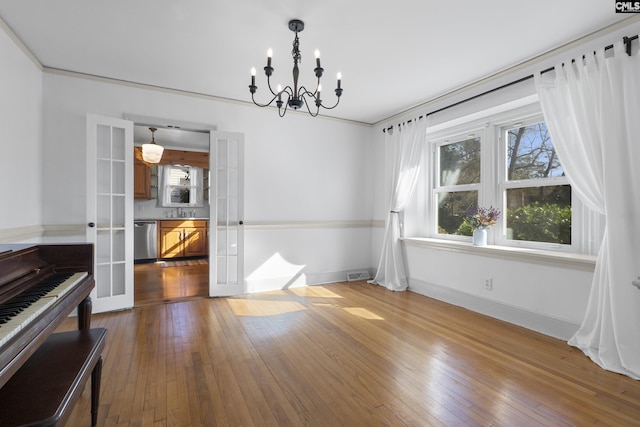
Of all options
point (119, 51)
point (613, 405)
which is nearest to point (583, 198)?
point (613, 405)

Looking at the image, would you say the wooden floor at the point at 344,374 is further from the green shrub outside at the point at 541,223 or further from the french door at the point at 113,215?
the green shrub outside at the point at 541,223

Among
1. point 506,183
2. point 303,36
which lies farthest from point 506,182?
point 303,36

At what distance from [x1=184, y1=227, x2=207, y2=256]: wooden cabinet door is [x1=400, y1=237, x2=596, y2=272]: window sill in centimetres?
484

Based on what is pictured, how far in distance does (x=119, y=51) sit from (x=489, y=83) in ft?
11.8

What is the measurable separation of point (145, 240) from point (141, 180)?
1.25m

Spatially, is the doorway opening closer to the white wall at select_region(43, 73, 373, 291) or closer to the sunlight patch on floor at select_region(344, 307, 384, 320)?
the white wall at select_region(43, 73, 373, 291)

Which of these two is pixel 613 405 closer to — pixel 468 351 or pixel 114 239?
pixel 468 351

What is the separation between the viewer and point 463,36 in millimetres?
2398

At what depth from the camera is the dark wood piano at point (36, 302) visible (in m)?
0.98

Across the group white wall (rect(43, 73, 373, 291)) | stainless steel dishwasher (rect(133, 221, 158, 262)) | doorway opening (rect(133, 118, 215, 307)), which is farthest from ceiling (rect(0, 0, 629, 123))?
stainless steel dishwasher (rect(133, 221, 158, 262))

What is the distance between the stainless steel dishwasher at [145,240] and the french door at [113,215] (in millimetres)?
3085

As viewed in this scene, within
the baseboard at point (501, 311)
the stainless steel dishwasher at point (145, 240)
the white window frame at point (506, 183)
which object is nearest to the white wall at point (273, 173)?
the baseboard at point (501, 311)

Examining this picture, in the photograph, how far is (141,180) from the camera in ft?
20.4

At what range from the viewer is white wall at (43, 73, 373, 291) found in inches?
121
